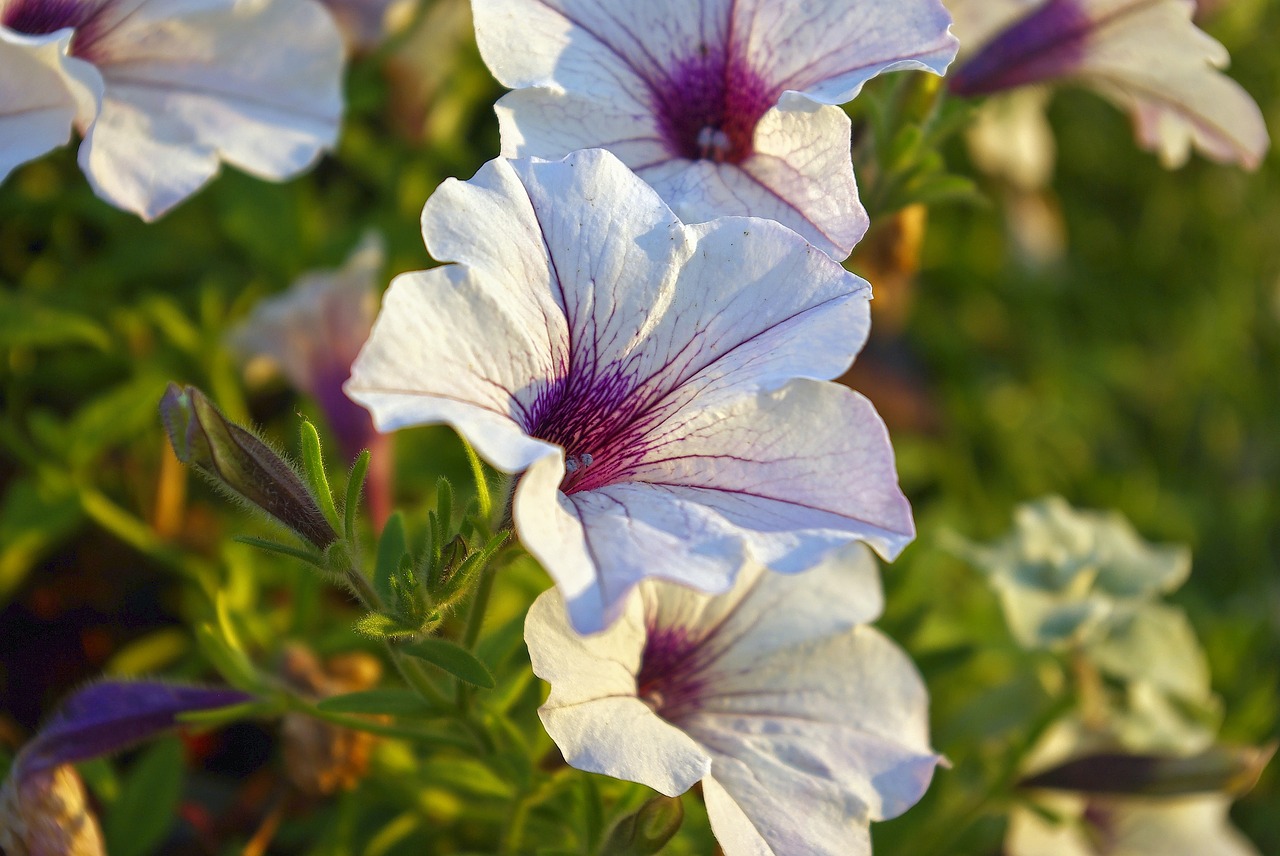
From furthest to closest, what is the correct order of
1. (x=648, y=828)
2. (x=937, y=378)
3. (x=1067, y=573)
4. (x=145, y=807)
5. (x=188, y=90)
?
1. (x=937, y=378)
2. (x=1067, y=573)
3. (x=145, y=807)
4. (x=188, y=90)
5. (x=648, y=828)

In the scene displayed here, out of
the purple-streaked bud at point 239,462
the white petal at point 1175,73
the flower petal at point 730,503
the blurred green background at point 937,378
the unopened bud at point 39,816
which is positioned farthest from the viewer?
the blurred green background at point 937,378

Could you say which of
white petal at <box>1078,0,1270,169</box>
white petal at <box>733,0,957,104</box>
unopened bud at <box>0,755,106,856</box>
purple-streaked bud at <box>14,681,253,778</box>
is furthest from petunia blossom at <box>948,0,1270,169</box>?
unopened bud at <box>0,755,106,856</box>

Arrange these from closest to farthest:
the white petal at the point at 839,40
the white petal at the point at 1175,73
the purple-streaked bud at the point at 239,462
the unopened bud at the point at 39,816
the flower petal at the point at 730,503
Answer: the flower petal at the point at 730,503
the purple-streaked bud at the point at 239,462
the white petal at the point at 839,40
the unopened bud at the point at 39,816
the white petal at the point at 1175,73

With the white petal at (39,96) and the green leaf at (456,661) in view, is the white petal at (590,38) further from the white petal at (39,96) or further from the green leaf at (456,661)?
the green leaf at (456,661)

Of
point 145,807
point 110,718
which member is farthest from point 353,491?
point 145,807

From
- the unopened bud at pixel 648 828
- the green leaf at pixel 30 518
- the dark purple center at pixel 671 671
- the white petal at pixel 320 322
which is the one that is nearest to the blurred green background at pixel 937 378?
the green leaf at pixel 30 518

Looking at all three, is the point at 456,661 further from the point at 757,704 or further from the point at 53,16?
the point at 53,16

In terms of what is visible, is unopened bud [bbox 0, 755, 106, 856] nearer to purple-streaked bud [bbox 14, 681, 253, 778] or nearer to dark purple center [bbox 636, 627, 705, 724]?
purple-streaked bud [bbox 14, 681, 253, 778]
